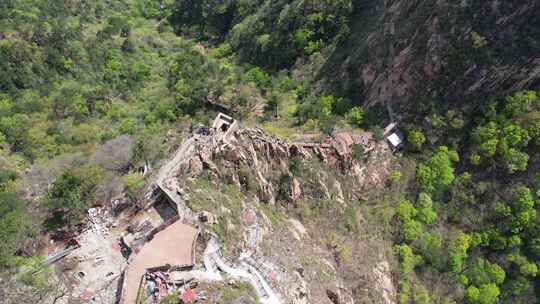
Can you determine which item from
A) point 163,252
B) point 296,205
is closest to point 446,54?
point 296,205

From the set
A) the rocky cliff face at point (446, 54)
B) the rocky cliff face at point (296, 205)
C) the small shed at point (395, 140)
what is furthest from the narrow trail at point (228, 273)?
the rocky cliff face at point (446, 54)

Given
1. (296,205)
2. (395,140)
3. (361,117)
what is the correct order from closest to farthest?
(296,205), (395,140), (361,117)

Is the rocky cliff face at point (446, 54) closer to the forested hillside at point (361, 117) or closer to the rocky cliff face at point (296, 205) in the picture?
the forested hillside at point (361, 117)

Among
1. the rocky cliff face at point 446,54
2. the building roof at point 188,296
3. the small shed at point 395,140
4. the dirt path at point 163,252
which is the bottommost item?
the small shed at point 395,140

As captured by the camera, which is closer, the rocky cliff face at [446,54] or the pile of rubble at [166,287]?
the pile of rubble at [166,287]

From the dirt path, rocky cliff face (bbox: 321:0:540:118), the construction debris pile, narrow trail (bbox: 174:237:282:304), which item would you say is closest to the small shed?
rocky cliff face (bbox: 321:0:540:118)

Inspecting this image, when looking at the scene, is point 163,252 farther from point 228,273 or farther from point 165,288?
point 228,273

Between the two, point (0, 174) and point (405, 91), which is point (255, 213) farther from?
point (0, 174)

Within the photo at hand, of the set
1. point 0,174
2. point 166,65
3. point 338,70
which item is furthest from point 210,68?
point 0,174
